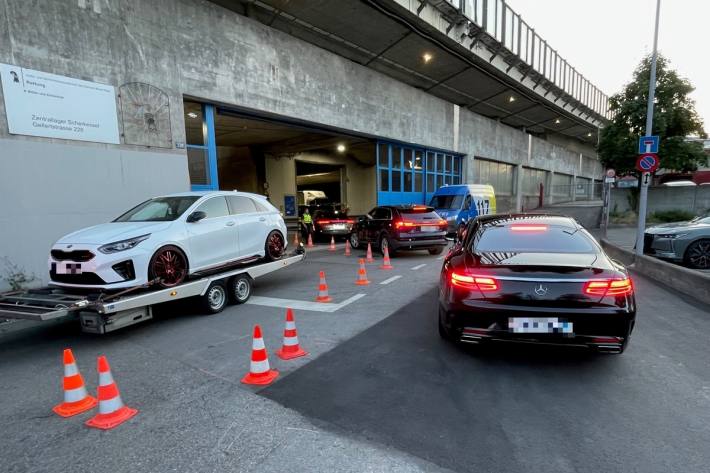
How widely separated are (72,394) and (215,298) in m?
3.02

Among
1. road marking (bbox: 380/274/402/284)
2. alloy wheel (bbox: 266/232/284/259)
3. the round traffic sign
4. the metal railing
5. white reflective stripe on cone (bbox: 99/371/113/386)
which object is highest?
the metal railing

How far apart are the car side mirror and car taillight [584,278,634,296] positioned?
5.42 meters

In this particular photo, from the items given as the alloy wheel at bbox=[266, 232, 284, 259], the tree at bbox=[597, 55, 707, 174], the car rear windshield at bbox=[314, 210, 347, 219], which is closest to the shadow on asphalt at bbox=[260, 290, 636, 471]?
the alloy wheel at bbox=[266, 232, 284, 259]

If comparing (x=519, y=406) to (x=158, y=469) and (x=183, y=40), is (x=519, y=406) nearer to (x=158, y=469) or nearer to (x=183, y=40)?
(x=158, y=469)

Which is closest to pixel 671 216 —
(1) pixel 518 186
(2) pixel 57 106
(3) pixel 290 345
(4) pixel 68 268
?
(1) pixel 518 186

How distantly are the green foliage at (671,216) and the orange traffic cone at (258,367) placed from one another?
2559cm

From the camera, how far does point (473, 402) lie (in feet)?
10.4

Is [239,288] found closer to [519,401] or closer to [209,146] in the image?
[519,401]

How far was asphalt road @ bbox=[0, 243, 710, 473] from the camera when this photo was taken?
2.51 m

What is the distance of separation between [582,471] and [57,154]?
1062 centimetres

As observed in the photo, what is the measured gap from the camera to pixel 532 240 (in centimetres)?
425

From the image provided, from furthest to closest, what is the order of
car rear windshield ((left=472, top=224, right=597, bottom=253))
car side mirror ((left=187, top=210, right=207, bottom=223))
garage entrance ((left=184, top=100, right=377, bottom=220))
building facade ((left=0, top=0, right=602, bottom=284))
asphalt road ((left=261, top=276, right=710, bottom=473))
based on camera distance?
garage entrance ((left=184, top=100, right=377, bottom=220)) < building facade ((left=0, top=0, right=602, bottom=284)) < car side mirror ((left=187, top=210, right=207, bottom=223)) < car rear windshield ((left=472, top=224, right=597, bottom=253)) < asphalt road ((left=261, top=276, right=710, bottom=473))

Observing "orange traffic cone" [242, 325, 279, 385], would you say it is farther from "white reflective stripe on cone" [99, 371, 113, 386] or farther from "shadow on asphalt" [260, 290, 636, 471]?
"white reflective stripe on cone" [99, 371, 113, 386]

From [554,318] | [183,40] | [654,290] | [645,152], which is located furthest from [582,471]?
[183,40]
